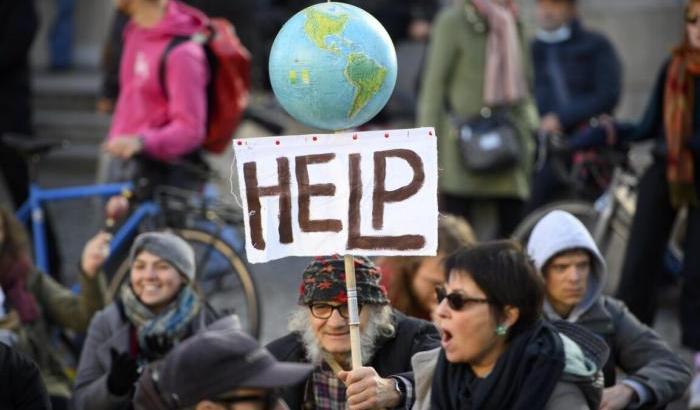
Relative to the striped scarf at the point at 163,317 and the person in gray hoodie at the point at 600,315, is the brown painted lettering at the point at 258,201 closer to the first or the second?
the person in gray hoodie at the point at 600,315

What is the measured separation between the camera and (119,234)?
8.12 m

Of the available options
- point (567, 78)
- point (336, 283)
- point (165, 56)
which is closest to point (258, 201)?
point (336, 283)

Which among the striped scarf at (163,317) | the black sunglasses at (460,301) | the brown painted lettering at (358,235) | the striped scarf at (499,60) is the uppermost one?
the striped scarf at (499,60)

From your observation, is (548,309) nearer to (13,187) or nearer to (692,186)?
(692,186)

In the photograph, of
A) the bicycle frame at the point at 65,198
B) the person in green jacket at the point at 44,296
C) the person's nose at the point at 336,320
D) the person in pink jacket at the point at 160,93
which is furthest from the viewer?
the bicycle frame at the point at 65,198

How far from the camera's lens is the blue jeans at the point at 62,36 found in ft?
44.3

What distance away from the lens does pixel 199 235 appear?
8062mm

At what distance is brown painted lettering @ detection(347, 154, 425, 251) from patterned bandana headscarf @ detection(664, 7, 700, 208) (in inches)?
120

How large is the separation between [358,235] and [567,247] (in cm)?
121

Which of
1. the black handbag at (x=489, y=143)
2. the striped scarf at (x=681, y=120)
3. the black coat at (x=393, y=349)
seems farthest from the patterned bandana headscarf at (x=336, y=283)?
the black handbag at (x=489, y=143)

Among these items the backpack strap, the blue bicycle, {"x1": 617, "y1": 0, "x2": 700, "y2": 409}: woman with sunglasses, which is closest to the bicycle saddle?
the blue bicycle

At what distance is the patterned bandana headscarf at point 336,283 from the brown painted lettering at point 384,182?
0.41m

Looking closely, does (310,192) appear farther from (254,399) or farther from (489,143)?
(489,143)

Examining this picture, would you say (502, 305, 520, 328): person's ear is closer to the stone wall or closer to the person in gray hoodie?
the person in gray hoodie
